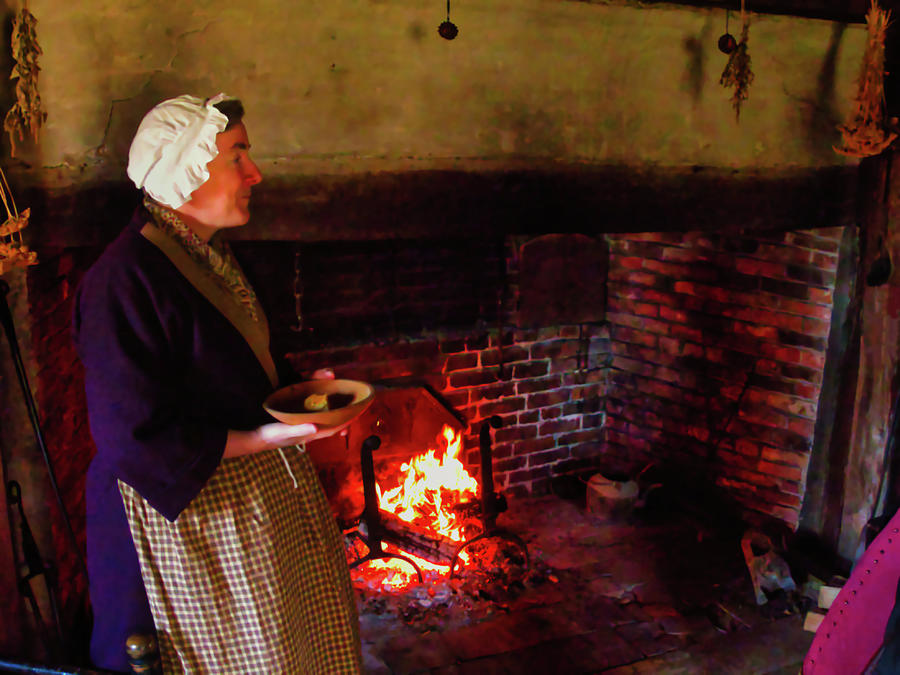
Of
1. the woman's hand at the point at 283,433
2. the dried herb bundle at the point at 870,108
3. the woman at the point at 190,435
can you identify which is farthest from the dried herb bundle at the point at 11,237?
the dried herb bundle at the point at 870,108

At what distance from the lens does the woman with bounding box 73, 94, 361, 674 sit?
1621 millimetres

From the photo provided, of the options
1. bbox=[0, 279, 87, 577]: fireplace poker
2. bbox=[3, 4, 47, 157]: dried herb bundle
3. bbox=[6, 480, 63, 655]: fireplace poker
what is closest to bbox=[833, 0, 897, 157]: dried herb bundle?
bbox=[3, 4, 47, 157]: dried herb bundle

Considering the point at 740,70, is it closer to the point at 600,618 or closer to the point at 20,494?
the point at 600,618

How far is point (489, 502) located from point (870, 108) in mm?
2238

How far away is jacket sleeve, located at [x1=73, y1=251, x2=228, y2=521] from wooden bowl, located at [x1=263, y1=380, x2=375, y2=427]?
0.63 ft

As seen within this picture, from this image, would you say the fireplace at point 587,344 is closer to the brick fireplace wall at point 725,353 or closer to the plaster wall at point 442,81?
the brick fireplace wall at point 725,353

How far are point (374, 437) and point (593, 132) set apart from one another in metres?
1.55

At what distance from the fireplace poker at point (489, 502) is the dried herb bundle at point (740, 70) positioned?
5.50 feet

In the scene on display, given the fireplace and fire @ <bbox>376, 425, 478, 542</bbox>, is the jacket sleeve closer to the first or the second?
the fireplace

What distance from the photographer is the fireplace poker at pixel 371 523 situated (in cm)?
336

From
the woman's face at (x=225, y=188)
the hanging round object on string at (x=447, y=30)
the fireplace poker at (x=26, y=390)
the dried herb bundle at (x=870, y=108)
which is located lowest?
the fireplace poker at (x=26, y=390)

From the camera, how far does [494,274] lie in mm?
3758

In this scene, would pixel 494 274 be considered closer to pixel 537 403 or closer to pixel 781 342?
pixel 537 403

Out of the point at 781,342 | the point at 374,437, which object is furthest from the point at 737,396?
the point at 374,437
